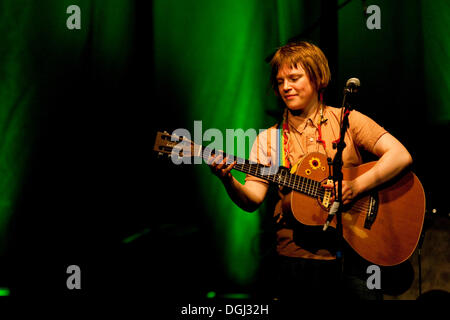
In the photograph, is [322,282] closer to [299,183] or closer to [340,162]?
[299,183]

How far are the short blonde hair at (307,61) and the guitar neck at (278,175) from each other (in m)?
0.64

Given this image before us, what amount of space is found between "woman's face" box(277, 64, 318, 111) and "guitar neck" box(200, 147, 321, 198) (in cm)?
45

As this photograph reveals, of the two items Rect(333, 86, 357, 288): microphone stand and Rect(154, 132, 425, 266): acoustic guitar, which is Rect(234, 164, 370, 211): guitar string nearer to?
Rect(154, 132, 425, 266): acoustic guitar

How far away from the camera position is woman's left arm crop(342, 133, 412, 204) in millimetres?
2203

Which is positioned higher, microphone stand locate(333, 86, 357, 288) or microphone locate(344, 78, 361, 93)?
microphone locate(344, 78, 361, 93)

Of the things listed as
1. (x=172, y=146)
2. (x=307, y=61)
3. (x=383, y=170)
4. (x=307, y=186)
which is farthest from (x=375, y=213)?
(x=172, y=146)

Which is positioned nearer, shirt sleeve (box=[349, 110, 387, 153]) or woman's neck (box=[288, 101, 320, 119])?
shirt sleeve (box=[349, 110, 387, 153])

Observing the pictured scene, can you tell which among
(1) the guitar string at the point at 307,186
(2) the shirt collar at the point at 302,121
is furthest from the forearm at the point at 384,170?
(2) the shirt collar at the point at 302,121

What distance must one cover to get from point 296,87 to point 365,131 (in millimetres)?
520

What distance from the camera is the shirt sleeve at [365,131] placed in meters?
2.27

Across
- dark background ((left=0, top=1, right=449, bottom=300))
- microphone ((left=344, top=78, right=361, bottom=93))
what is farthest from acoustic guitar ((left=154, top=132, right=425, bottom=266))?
dark background ((left=0, top=1, right=449, bottom=300))

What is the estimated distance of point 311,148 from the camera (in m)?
2.30

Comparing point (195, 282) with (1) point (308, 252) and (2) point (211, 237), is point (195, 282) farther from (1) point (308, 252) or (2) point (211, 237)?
(1) point (308, 252)
